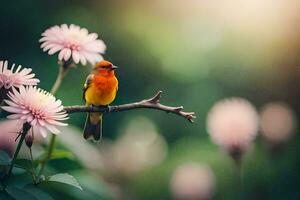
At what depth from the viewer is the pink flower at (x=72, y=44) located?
54 cm

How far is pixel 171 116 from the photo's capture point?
1.69 metres

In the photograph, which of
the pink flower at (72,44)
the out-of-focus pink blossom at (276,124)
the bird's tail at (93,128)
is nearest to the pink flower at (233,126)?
the out-of-focus pink blossom at (276,124)

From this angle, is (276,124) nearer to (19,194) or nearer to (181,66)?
(181,66)

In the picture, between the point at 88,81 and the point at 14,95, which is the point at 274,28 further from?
the point at 14,95

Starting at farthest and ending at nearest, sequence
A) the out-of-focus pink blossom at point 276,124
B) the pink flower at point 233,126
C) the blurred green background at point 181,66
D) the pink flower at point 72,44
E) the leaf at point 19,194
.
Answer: the blurred green background at point 181,66, the out-of-focus pink blossom at point 276,124, the pink flower at point 233,126, the pink flower at point 72,44, the leaf at point 19,194

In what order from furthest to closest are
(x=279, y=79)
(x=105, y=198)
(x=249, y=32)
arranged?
(x=249, y=32) < (x=279, y=79) < (x=105, y=198)

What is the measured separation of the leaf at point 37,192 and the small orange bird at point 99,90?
0.80ft

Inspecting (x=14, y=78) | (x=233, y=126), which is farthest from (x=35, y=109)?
(x=233, y=126)

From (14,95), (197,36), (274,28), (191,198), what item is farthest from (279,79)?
(14,95)

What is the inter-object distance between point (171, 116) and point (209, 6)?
0.35m

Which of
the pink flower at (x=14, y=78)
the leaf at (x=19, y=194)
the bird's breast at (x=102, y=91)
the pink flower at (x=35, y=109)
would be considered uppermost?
the bird's breast at (x=102, y=91)

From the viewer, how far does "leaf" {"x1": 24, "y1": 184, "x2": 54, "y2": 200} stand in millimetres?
438

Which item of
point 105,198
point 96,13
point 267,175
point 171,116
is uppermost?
point 96,13

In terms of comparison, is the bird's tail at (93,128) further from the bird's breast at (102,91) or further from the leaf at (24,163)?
the leaf at (24,163)
